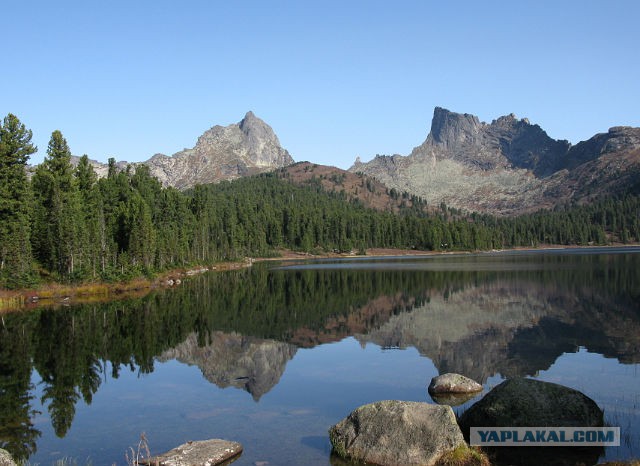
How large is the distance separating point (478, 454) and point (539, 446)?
2.81 m

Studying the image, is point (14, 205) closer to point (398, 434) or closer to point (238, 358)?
point (238, 358)

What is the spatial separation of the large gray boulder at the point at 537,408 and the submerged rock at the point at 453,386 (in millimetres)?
6094

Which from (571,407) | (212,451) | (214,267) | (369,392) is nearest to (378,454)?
(212,451)

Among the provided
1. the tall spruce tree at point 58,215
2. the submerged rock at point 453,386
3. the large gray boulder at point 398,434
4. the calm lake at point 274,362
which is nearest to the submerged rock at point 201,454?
the calm lake at point 274,362

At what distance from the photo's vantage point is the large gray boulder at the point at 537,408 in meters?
18.4

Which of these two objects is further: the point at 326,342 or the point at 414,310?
the point at 414,310

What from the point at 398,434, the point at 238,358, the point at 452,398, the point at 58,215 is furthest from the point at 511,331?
the point at 58,215

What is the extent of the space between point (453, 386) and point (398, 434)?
926 cm

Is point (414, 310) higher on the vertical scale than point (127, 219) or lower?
lower

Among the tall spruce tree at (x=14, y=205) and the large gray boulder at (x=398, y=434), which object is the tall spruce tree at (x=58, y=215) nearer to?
the tall spruce tree at (x=14, y=205)

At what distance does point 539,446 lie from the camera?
59.4 ft

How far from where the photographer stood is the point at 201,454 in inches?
693

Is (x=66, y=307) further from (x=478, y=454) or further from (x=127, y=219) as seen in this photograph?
(x=478, y=454)

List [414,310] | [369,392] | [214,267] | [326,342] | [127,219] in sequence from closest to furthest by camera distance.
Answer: [369,392], [326,342], [414,310], [127,219], [214,267]
